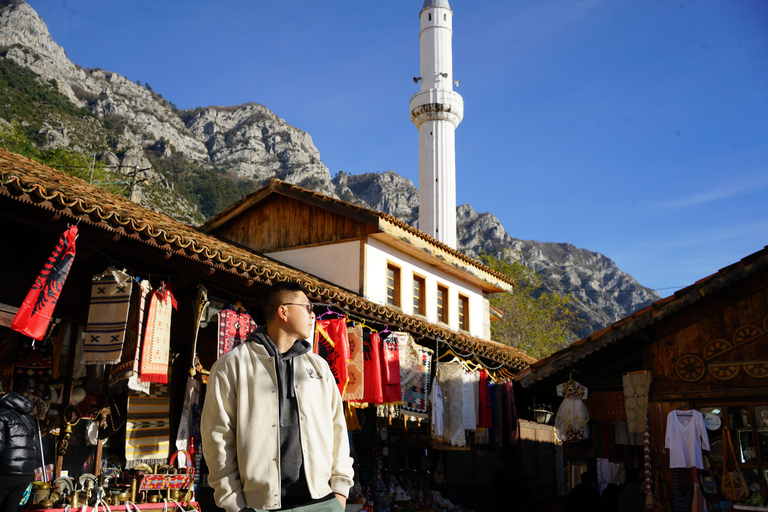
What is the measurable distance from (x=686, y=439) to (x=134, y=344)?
7.01m

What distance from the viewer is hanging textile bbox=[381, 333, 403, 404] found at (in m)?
10.5

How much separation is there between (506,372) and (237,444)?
11718mm

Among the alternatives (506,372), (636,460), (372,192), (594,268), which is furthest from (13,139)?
(594,268)

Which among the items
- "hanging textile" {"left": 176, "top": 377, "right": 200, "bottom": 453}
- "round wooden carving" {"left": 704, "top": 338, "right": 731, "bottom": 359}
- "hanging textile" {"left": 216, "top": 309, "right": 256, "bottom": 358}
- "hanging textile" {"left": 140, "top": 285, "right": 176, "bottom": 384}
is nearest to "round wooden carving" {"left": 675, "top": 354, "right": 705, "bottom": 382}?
"round wooden carving" {"left": 704, "top": 338, "right": 731, "bottom": 359}

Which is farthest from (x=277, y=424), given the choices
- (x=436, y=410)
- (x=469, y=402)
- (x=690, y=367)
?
(x=469, y=402)

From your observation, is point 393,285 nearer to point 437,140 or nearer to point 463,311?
point 463,311

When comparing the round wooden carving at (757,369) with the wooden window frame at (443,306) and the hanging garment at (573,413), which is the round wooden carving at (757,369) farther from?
the wooden window frame at (443,306)

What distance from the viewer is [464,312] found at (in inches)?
739

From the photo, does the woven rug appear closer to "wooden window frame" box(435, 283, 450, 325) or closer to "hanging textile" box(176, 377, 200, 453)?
"hanging textile" box(176, 377, 200, 453)

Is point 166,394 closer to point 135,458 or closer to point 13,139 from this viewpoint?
point 135,458

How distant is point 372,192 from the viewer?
106 meters

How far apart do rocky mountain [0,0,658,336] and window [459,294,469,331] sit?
1515 inches

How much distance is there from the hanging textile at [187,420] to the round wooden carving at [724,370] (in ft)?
22.8

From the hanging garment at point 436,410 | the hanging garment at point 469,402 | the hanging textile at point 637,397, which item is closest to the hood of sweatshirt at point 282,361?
the hanging textile at point 637,397
